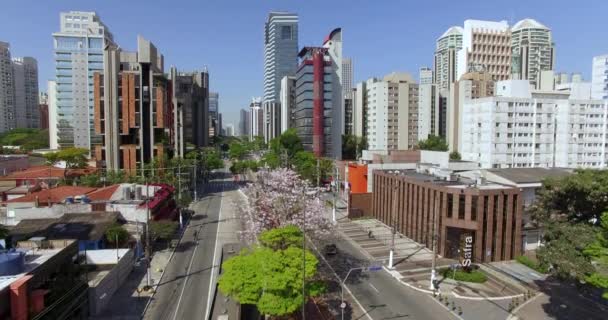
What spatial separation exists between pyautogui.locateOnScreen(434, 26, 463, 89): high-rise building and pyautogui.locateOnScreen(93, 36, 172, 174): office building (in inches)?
5031

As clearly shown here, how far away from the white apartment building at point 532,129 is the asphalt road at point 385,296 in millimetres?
44199

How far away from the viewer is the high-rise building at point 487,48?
121750mm

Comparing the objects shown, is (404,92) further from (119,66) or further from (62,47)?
(62,47)

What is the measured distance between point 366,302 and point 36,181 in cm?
6896

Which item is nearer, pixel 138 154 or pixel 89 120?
pixel 138 154

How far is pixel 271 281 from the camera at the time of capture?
81.5 ft

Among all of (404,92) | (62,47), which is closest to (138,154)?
(62,47)

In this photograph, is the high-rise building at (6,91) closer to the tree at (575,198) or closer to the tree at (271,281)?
the tree at (271,281)

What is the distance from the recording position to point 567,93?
78.8 metres

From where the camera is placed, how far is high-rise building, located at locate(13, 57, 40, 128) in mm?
175000

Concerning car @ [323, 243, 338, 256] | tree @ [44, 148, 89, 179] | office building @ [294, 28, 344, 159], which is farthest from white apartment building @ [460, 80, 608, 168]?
tree @ [44, 148, 89, 179]

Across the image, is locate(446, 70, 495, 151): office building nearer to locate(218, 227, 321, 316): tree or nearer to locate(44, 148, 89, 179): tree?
locate(218, 227, 321, 316): tree

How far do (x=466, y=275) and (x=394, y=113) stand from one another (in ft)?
296

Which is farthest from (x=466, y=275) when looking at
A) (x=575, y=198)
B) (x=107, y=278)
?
(x=107, y=278)
